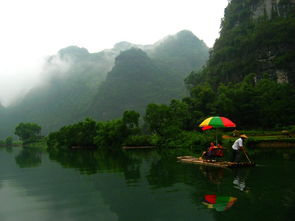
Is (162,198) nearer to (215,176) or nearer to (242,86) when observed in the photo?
(215,176)

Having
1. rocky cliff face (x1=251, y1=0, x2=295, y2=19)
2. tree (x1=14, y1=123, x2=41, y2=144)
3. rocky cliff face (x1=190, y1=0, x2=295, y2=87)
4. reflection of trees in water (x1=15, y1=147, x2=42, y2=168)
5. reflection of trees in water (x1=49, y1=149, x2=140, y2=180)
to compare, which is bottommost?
reflection of trees in water (x1=49, y1=149, x2=140, y2=180)

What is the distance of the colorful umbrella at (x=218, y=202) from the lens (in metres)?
8.89

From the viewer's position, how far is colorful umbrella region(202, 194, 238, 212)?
29.2 feet

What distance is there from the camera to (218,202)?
947 cm

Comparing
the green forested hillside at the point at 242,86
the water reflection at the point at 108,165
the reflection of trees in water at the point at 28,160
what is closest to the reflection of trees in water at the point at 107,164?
the water reflection at the point at 108,165

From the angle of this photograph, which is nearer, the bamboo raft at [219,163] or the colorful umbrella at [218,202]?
the colorful umbrella at [218,202]

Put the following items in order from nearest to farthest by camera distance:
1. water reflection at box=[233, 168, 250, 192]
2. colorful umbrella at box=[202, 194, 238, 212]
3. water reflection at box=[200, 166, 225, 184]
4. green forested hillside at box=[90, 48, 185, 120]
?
colorful umbrella at box=[202, 194, 238, 212], water reflection at box=[233, 168, 250, 192], water reflection at box=[200, 166, 225, 184], green forested hillside at box=[90, 48, 185, 120]

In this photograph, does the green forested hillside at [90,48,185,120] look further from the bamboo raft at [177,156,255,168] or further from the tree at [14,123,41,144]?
the bamboo raft at [177,156,255,168]

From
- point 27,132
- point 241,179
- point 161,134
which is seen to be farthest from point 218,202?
point 27,132

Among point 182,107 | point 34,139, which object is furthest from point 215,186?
point 34,139

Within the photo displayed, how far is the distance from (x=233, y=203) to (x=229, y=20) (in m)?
106

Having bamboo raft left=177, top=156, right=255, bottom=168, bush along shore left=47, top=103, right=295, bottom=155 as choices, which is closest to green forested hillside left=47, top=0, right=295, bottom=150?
bush along shore left=47, top=103, right=295, bottom=155

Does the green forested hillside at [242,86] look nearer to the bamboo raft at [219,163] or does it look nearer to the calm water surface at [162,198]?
the bamboo raft at [219,163]

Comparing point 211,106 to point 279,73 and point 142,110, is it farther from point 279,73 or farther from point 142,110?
point 142,110
